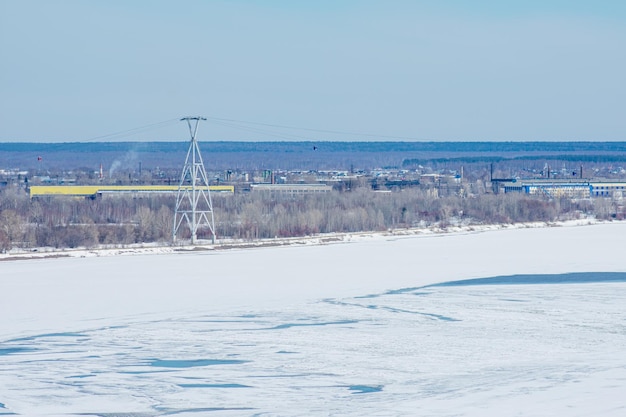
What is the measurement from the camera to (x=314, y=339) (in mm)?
13609

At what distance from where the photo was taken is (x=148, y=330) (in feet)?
47.8

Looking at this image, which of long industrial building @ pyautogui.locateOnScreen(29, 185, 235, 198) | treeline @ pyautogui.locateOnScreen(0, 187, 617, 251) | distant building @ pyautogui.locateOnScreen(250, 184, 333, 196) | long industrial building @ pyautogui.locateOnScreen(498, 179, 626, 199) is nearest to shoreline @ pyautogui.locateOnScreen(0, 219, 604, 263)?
treeline @ pyautogui.locateOnScreen(0, 187, 617, 251)

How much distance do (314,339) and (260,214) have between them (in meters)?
26.9

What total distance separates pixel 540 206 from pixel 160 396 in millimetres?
42592

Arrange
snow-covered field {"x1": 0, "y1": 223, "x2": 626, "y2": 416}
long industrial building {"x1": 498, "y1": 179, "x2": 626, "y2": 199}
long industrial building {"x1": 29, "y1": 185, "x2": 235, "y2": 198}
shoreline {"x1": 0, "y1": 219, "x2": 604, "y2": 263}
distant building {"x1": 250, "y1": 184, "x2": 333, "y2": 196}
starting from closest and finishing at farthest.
→ snow-covered field {"x1": 0, "y1": 223, "x2": 626, "y2": 416}
shoreline {"x1": 0, "y1": 219, "x2": 604, "y2": 263}
long industrial building {"x1": 29, "y1": 185, "x2": 235, "y2": 198}
distant building {"x1": 250, "y1": 184, "x2": 333, "y2": 196}
long industrial building {"x1": 498, "y1": 179, "x2": 626, "y2": 199}

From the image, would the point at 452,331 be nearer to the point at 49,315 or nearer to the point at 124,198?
the point at 49,315

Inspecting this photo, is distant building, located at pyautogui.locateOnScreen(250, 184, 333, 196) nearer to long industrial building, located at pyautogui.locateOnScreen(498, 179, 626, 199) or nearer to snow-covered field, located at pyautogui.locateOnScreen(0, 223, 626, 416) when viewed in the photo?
long industrial building, located at pyautogui.locateOnScreen(498, 179, 626, 199)

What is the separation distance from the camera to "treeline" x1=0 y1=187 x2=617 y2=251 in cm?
3394

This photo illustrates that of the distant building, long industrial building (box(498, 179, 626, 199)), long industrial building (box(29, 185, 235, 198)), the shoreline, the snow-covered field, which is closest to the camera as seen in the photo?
the snow-covered field

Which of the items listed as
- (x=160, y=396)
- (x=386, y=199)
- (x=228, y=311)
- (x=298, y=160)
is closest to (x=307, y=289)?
(x=228, y=311)

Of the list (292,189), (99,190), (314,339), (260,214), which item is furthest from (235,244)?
(292,189)

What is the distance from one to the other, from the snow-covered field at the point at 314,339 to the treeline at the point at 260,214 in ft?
30.7

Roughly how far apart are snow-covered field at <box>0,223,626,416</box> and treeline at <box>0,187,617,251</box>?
9356 mm

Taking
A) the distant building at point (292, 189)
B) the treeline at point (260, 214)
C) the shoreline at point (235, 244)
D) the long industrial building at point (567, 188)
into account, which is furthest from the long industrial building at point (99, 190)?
the long industrial building at point (567, 188)
